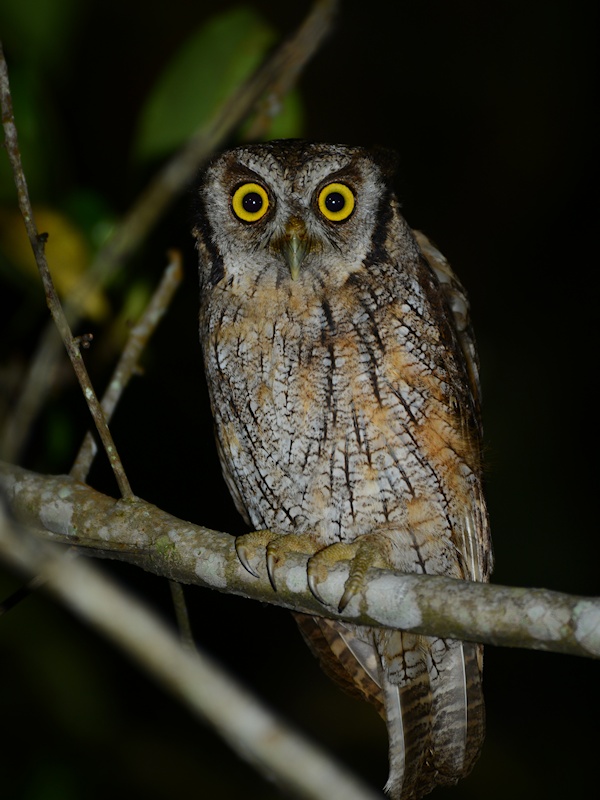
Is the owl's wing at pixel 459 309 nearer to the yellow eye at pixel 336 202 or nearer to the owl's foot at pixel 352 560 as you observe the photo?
the yellow eye at pixel 336 202

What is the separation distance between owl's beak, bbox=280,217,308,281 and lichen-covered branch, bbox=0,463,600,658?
0.59 meters

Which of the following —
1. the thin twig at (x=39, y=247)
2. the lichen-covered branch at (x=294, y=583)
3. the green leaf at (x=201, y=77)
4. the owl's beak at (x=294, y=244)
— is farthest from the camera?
the green leaf at (x=201, y=77)

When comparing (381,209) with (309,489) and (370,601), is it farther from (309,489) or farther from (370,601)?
(370,601)

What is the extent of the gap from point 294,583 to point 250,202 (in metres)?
0.86

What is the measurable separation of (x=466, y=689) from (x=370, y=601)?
0.74 metres

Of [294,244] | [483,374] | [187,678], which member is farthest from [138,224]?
[483,374]

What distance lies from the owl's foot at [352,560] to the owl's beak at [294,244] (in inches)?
Answer: 23.4

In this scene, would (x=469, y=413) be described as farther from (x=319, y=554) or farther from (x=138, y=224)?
(x=138, y=224)

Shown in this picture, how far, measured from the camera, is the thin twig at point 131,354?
204 centimetres

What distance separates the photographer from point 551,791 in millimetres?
3359

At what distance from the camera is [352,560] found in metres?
1.62

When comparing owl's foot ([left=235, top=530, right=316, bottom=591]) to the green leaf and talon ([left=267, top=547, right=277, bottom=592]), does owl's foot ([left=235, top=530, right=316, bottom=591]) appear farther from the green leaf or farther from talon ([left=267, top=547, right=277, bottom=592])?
the green leaf

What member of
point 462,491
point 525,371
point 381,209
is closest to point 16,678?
point 462,491

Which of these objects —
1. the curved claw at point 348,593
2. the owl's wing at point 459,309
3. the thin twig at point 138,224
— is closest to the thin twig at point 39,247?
the thin twig at point 138,224
